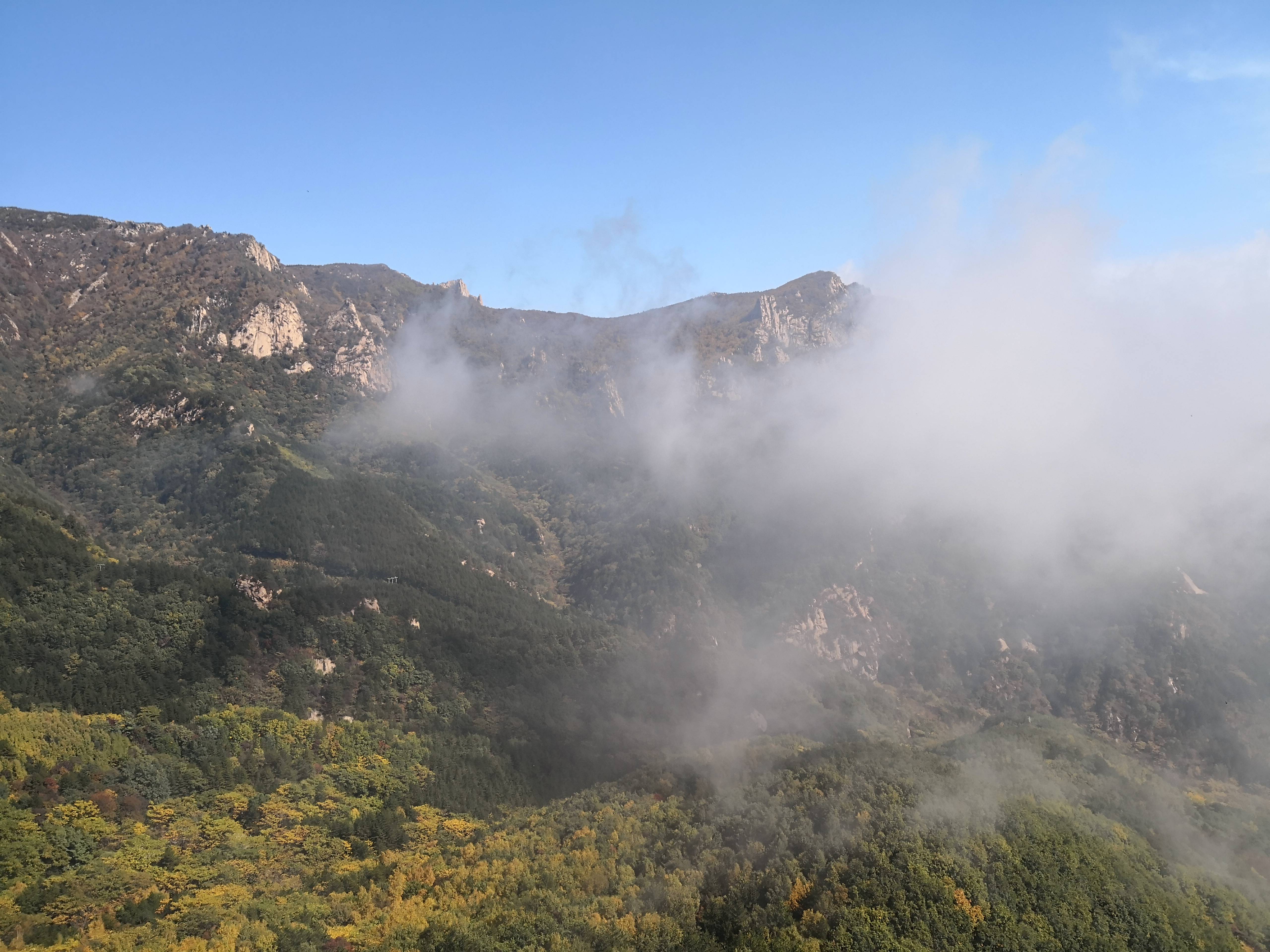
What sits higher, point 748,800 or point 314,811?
point 748,800

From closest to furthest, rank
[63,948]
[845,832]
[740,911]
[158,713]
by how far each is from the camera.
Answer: [63,948] → [740,911] → [845,832] → [158,713]

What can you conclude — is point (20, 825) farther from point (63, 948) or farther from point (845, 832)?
point (845, 832)

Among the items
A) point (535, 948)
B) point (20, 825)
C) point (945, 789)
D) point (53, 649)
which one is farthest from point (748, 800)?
point (53, 649)

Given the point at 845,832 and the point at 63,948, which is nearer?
the point at 63,948

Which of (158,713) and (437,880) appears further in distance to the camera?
(158,713)

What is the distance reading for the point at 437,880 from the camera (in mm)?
147875

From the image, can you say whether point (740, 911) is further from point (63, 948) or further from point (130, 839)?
point (130, 839)

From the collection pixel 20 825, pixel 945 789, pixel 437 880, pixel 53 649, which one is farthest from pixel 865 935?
pixel 53 649

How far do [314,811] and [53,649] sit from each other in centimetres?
7697

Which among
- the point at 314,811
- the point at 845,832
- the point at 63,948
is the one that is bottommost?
the point at 314,811

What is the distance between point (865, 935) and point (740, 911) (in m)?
20.5

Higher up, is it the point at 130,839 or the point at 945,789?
the point at 945,789

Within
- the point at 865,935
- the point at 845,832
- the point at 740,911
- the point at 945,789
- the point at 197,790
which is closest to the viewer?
the point at 865,935

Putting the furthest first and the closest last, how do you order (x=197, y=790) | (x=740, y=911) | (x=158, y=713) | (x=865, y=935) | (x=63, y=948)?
1. (x=158, y=713)
2. (x=197, y=790)
3. (x=740, y=911)
4. (x=865, y=935)
5. (x=63, y=948)
